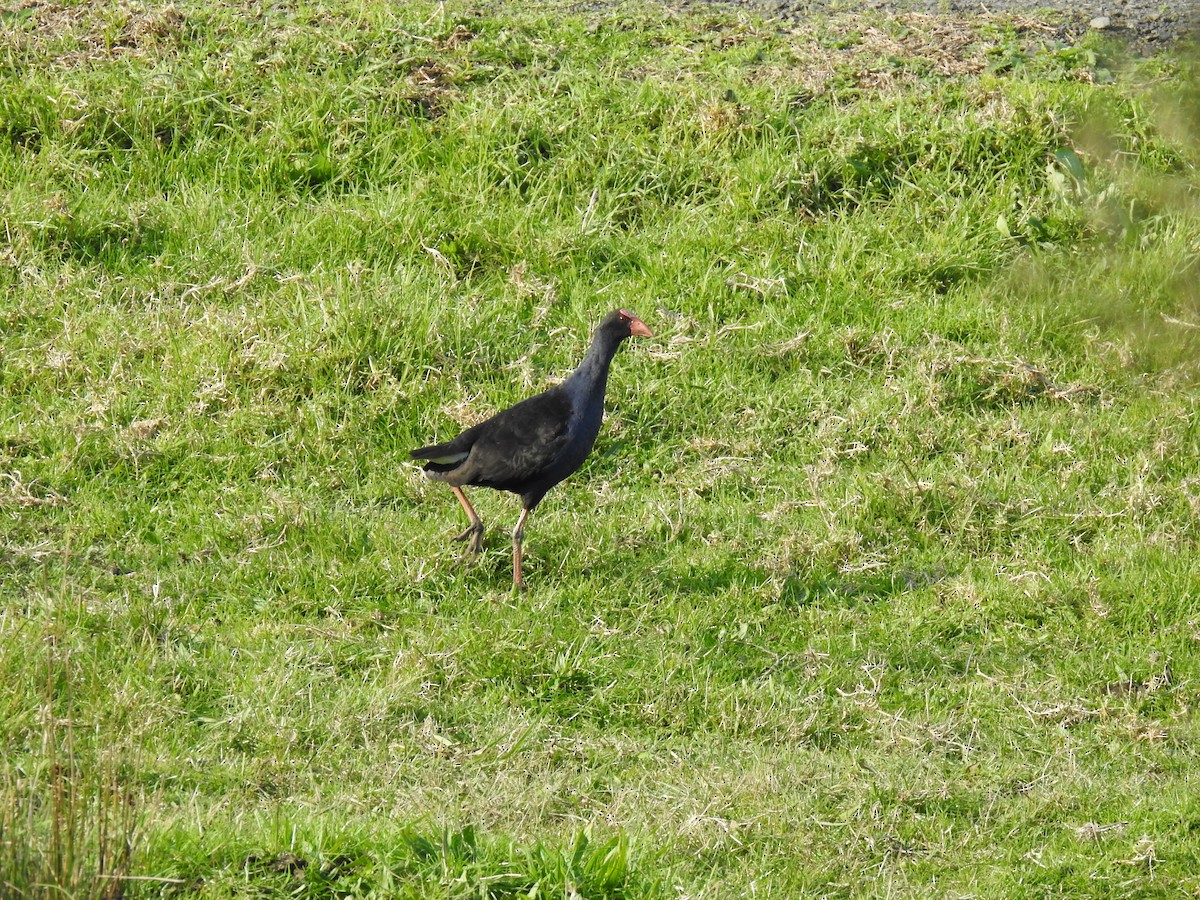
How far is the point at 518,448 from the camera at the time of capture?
675cm

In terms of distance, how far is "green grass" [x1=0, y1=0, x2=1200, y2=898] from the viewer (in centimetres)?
462

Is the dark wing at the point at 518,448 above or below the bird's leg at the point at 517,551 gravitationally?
above

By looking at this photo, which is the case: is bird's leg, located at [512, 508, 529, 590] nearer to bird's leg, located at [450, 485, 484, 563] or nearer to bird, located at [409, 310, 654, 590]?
bird, located at [409, 310, 654, 590]

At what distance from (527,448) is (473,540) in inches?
19.9

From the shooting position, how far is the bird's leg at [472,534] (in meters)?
6.82

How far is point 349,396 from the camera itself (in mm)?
7770

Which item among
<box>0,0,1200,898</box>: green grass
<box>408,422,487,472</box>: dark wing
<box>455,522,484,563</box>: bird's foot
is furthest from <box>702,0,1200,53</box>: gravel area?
<box>455,522,484,563</box>: bird's foot

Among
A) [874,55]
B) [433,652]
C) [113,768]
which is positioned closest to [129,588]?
[433,652]

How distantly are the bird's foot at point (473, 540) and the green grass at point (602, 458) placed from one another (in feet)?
0.36

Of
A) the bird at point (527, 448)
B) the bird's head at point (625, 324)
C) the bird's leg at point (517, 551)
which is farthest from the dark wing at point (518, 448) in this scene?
the bird's head at point (625, 324)

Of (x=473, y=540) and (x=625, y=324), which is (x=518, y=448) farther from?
(x=625, y=324)

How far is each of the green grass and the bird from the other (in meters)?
0.23

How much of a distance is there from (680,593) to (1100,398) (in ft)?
9.53

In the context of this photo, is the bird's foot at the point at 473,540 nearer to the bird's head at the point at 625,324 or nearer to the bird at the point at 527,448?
the bird at the point at 527,448
